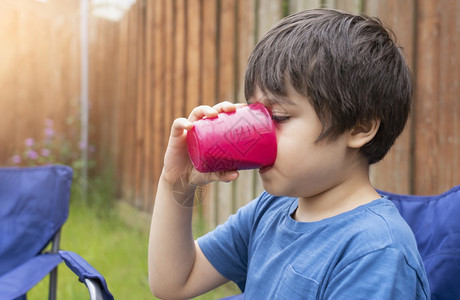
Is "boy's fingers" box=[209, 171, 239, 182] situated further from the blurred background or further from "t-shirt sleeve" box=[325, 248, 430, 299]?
the blurred background

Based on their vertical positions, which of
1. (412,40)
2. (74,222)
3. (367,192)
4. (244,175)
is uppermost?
(412,40)

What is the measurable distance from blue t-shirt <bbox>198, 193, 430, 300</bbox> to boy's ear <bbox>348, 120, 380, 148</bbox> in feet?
0.38

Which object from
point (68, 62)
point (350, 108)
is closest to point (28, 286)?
point (350, 108)

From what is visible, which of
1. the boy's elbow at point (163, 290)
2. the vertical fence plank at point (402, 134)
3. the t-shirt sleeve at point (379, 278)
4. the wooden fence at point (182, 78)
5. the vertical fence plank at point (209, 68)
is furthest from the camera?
the vertical fence plank at point (209, 68)

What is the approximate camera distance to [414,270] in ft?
2.98

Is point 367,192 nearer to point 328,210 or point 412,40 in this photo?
point 328,210

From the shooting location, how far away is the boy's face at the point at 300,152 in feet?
3.32

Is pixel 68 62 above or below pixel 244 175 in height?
above

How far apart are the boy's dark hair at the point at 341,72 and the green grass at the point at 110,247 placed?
1.91m

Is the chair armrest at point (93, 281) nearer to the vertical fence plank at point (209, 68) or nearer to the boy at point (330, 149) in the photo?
the boy at point (330, 149)

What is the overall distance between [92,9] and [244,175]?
151 inches

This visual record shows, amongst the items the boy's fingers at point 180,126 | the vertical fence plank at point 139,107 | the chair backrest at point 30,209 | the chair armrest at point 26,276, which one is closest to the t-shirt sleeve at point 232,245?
the boy's fingers at point 180,126

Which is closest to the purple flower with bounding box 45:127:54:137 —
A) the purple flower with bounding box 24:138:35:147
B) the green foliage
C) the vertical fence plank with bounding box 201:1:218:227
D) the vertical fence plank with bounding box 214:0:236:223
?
the green foliage

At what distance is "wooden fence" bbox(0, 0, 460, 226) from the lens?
1.79m
